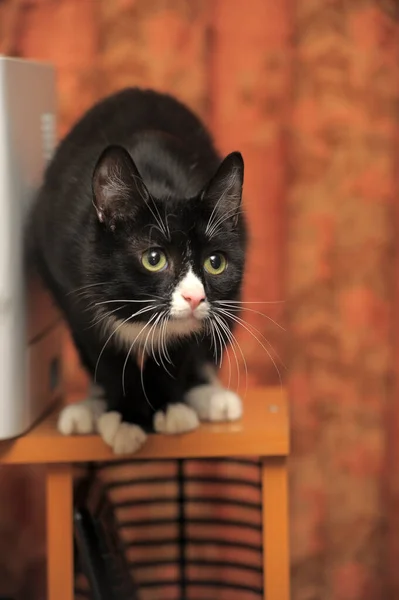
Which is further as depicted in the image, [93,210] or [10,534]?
[10,534]

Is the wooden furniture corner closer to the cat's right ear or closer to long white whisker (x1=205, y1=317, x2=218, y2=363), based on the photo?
long white whisker (x1=205, y1=317, x2=218, y2=363)

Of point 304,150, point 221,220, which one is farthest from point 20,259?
point 304,150

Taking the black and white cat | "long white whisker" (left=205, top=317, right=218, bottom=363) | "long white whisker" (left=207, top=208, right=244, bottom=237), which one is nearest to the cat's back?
→ the black and white cat

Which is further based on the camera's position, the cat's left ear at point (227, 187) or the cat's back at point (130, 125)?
the cat's back at point (130, 125)

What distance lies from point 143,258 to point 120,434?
0.23 m

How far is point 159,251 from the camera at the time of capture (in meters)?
0.84

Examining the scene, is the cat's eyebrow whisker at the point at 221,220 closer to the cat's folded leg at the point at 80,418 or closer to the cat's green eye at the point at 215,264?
the cat's green eye at the point at 215,264

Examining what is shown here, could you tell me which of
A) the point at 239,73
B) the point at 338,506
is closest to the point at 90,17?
the point at 239,73

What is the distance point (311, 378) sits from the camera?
4.39ft

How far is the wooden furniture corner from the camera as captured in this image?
0.95 m

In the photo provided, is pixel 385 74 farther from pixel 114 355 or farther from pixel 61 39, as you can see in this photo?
pixel 114 355

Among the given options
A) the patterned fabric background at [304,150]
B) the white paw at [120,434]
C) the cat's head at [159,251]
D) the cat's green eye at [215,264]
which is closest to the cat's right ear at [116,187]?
the cat's head at [159,251]

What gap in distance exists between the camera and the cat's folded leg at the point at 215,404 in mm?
1015

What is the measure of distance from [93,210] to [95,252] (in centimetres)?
5
